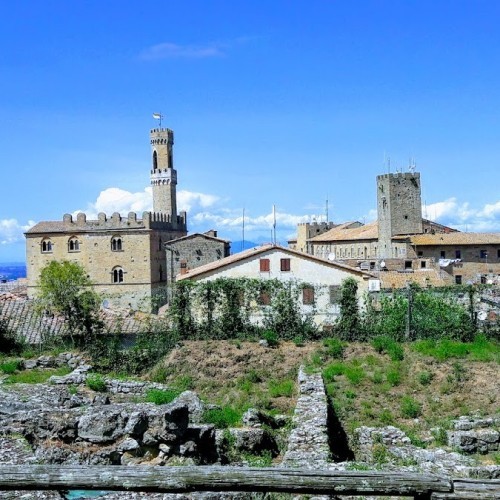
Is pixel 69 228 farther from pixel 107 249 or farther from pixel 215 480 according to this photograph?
pixel 215 480

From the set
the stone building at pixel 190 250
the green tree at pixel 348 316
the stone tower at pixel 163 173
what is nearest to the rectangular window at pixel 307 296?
the green tree at pixel 348 316

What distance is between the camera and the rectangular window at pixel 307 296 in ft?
99.1

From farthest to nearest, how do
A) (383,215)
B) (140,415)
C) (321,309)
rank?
(383,215)
(321,309)
(140,415)

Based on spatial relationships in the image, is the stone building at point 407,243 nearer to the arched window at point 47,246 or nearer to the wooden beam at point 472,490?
the arched window at point 47,246

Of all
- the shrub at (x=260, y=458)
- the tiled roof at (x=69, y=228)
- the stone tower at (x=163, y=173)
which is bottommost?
the shrub at (x=260, y=458)

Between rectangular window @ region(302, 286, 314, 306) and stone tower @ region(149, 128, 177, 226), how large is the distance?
204 feet

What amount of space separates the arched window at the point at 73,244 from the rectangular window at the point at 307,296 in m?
46.9

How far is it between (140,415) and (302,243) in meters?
102

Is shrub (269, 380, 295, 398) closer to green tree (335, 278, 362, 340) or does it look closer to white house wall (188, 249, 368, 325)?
green tree (335, 278, 362, 340)

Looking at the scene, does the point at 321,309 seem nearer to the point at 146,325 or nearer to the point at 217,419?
the point at 146,325

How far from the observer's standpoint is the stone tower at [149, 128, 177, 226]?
92562 mm

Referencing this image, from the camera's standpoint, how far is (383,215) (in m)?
88.2

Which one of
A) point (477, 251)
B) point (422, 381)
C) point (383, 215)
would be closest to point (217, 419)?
point (422, 381)

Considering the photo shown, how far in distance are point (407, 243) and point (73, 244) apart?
39949 mm
